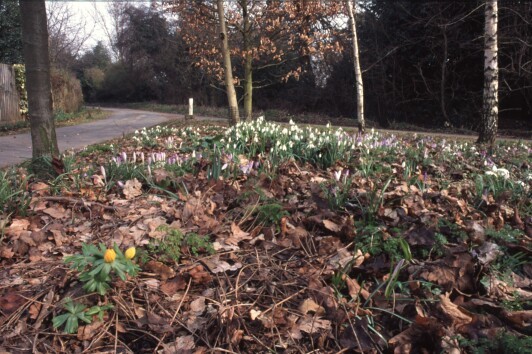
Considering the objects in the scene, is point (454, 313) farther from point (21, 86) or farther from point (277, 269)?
point (21, 86)

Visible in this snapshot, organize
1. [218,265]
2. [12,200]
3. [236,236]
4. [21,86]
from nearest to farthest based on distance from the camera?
[218,265]
[236,236]
[12,200]
[21,86]

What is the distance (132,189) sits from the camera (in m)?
3.39

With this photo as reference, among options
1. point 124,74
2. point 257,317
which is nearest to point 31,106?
Result: point 257,317

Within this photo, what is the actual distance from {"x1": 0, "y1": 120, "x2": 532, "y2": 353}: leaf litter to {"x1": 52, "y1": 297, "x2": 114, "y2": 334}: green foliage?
0.04m

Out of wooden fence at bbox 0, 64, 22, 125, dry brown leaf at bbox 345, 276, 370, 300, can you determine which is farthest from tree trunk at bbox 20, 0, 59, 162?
wooden fence at bbox 0, 64, 22, 125

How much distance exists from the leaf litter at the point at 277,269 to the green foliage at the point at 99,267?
0.30ft

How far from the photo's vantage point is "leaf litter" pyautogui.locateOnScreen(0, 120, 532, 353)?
1.78 metres

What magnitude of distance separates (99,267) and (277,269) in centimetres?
92

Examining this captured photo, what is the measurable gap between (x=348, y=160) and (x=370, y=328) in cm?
298

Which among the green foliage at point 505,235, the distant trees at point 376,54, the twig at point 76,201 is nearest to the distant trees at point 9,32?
Answer: the distant trees at point 376,54

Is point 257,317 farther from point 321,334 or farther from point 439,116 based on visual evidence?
Answer: point 439,116

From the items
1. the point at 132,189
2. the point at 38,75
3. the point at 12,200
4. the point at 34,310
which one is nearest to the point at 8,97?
the point at 38,75

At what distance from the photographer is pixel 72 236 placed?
2613 millimetres

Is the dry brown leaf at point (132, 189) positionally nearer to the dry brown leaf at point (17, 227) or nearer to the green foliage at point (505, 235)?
the dry brown leaf at point (17, 227)
